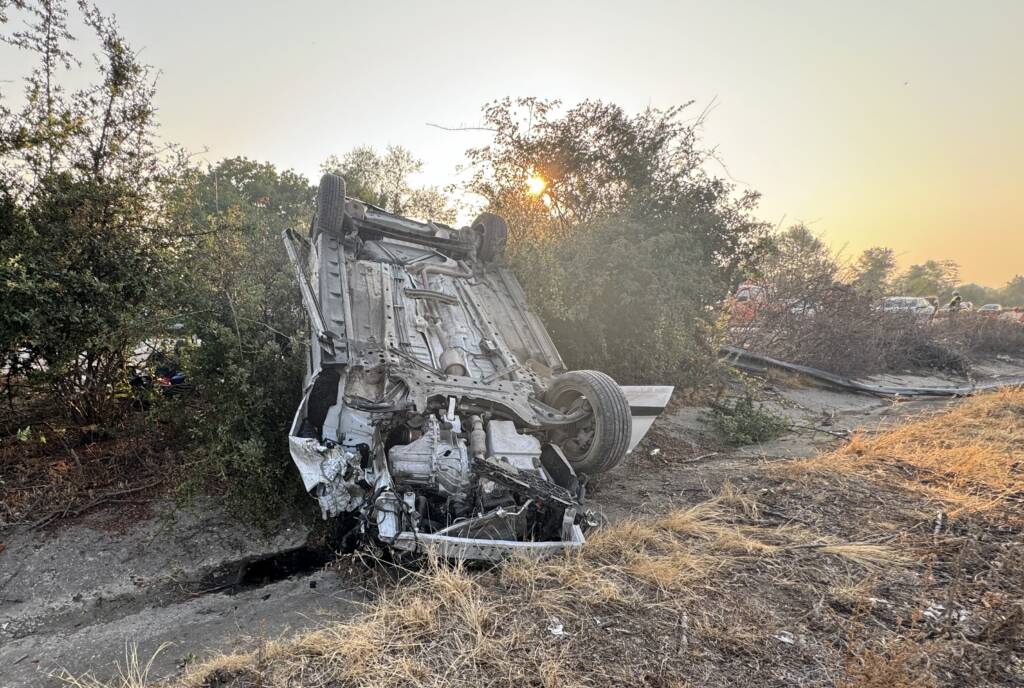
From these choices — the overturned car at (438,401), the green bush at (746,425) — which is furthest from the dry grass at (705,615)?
the green bush at (746,425)

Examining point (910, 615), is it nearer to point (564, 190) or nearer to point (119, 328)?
point (119, 328)

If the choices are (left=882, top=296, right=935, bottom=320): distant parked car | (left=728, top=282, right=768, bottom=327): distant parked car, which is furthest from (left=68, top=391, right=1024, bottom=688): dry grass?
(left=882, top=296, right=935, bottom=320): distant parked car

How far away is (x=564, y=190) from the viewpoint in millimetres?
9141

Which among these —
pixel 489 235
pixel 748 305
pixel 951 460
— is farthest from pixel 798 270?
pixel 489 235

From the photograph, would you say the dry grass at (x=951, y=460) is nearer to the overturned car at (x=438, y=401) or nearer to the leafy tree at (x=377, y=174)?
the overturned car at (x=438, y=401)

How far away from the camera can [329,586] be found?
3.39 meters

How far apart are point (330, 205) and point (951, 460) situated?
6.46 metres

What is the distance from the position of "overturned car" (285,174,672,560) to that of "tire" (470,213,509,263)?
0.05ft

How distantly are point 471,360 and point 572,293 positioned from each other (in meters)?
2.93

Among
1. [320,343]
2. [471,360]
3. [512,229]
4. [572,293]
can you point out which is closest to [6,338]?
[320,343]

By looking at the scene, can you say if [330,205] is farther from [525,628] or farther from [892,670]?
[892,670]

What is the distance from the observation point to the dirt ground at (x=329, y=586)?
2377mm

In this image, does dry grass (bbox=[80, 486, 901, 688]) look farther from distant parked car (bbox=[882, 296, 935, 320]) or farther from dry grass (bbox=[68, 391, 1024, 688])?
distant parked car (bbox=[882, 296, 935, 320])

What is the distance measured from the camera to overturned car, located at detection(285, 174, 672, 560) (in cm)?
310
